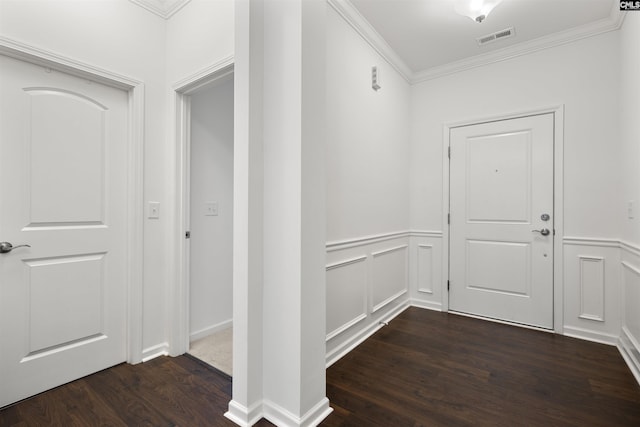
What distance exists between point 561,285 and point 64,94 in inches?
163

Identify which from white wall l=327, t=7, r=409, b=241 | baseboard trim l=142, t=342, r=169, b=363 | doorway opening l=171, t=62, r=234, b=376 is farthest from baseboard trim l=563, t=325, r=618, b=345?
baseboard trim l=142, t=342, r=169, b=363

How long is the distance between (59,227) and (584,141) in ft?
13.4

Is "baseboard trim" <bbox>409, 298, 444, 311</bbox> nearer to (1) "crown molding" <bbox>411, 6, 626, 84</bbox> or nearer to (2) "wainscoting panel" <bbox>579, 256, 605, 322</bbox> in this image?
(2) "wainscoting panel" <bbox>579, 256, 605, 322</bbox>

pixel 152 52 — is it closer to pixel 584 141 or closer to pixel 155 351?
pixel 155 351

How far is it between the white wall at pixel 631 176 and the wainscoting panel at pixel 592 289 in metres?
0.10

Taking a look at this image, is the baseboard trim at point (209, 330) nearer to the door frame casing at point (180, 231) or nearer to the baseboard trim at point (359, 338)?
the door frame casing at point (180, 231)

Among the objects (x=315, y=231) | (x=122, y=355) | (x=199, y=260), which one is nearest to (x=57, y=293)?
(x=122, y=355)

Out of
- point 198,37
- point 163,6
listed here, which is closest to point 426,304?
point 198,37

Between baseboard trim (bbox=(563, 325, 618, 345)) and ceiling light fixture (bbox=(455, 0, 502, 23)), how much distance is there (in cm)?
272

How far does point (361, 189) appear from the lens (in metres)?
2.62

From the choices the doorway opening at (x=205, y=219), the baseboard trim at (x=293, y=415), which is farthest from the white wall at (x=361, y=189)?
the doorway opening at (x=205, y=219)

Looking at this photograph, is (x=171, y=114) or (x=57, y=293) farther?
(x=171, y=114)

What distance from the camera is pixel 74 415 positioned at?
5.29ft

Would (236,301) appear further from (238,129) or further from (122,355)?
(122,355)
